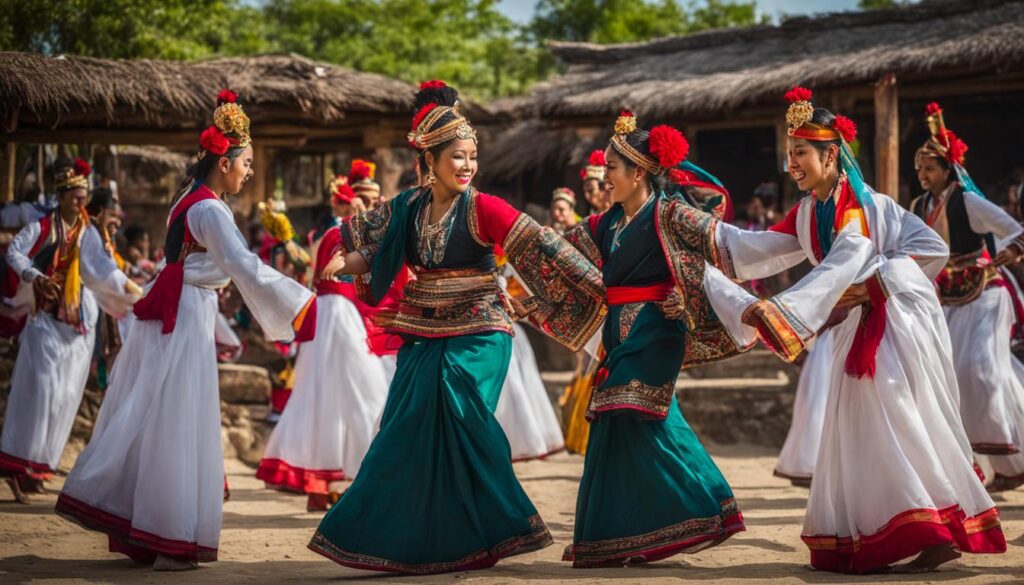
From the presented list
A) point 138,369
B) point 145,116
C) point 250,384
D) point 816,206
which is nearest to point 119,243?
point 145,116

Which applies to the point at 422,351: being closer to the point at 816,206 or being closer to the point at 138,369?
the point at 138,369

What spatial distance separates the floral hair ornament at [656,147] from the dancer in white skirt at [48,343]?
3.91 m

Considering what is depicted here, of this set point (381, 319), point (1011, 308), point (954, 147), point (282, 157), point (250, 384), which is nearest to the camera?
point (381, 319)

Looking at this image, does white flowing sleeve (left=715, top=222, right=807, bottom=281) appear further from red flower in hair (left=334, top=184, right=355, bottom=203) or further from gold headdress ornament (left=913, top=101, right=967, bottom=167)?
red flower in hair (left=334, top=184, right=355, bottom=203)

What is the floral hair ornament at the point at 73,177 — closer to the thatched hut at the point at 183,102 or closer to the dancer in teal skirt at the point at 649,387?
the thatched hut at the point at 183,102

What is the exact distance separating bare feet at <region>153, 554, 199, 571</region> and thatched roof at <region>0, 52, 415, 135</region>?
600 cm

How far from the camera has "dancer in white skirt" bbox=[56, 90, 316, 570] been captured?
5.82m

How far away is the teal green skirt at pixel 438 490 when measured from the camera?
5559 mm

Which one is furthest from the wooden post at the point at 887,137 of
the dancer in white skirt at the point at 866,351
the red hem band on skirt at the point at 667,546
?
the red hem band on skirt at the point at 667,546

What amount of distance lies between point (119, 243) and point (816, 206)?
28.6 feet

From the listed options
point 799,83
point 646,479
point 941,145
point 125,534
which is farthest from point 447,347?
point 799,83

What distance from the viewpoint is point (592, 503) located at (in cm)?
583

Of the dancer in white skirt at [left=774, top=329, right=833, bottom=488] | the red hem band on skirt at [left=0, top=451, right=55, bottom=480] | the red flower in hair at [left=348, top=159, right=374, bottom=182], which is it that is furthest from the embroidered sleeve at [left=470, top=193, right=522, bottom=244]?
the red hem band on skirt at [left=0, top=451, right=55, bottom=480]

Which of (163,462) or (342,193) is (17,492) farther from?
(163,462)
